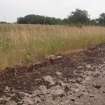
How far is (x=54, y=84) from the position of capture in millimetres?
8227

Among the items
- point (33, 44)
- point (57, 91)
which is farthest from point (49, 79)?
point (33, 44)

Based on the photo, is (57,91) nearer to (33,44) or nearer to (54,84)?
(54,84)

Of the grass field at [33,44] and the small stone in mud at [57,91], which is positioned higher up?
the grass field at [33,44]

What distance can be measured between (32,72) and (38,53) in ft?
8.67

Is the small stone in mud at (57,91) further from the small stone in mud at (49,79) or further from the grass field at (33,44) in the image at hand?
the grass field at (33,44)

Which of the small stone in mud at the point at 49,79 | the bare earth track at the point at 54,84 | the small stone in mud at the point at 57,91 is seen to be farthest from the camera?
the small stone in mud at the point at 49,79

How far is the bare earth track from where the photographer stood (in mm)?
6878

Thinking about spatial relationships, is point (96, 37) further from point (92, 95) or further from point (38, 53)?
point (92, 95)

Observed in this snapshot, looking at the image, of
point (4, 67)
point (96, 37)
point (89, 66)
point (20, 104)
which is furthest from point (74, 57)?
point (96, 37)

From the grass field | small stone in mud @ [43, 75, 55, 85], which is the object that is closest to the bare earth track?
small stone in mud @ [43, 75, 55, 85]

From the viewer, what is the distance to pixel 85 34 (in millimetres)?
19125

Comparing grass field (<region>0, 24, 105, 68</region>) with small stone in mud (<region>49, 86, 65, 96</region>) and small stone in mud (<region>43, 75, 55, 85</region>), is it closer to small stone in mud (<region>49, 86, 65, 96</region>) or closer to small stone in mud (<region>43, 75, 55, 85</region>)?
small stone in mud (<region>43, 75, 55, 85</region>)

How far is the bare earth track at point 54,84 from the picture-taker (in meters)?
6.88

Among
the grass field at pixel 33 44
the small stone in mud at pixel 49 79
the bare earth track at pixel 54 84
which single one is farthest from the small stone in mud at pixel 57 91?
the grass field at pixel 33 44
